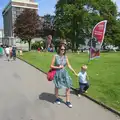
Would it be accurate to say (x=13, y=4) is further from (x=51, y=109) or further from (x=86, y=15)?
(x=51, y=109)

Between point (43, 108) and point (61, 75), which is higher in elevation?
point (61, 75)

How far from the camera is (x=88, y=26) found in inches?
2468

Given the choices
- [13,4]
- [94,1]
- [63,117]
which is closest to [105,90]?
[63,117]

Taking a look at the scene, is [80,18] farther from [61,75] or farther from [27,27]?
[61,75]

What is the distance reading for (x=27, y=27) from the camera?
63.3 metres

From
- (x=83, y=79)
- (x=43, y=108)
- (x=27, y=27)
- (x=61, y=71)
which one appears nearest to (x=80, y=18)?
(x=27, y=27)

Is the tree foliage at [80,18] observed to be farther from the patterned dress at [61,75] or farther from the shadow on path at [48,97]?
the patterned dress at [61,75]

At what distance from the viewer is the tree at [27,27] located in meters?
63.2

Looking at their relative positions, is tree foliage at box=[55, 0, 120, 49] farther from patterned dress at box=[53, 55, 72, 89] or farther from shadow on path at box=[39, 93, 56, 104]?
patterned dress at box=[53, 55, 72, 89]

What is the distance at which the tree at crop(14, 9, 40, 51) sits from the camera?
63.2 meters

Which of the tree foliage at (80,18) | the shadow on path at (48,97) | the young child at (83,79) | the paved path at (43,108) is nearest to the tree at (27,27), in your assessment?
the tree foliage at (80,18)

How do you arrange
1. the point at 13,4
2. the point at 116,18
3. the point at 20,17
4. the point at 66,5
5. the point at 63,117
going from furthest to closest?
1. the point at 13,4
2. the point at 116,18
3. the point at 20,17
4. the point at 66,5
5. the point at 63,117

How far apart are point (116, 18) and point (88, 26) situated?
45.2ft

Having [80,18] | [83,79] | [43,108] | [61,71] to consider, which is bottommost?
[43,108]
